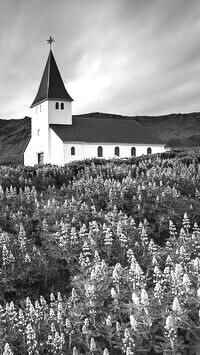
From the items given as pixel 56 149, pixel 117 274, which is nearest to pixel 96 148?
pixel 56 149

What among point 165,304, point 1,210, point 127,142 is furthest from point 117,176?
point 127,142

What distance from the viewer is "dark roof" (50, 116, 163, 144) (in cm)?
6020

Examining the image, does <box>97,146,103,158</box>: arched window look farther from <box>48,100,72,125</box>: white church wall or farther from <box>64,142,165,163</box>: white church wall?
<box>48,100,72,125</box>: white church wall

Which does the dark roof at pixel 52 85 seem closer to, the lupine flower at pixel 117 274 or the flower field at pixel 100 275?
the flower field at pixel 100 275

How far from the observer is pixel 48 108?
62.1m

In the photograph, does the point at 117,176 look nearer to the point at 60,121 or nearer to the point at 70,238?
the point at 70,238

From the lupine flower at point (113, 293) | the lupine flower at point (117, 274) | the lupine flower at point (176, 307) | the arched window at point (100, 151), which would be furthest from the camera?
the arched window at point (100, 151)

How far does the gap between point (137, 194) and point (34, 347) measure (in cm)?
512

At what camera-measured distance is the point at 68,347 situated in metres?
4.27

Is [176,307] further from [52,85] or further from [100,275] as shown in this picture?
[52,85]

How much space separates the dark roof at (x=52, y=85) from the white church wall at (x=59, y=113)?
82 centimetres

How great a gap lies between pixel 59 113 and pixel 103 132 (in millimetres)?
7386

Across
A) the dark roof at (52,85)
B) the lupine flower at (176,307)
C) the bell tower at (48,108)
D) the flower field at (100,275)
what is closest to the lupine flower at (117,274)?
the flower field at (100,275)

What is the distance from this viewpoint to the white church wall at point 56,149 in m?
58.0
